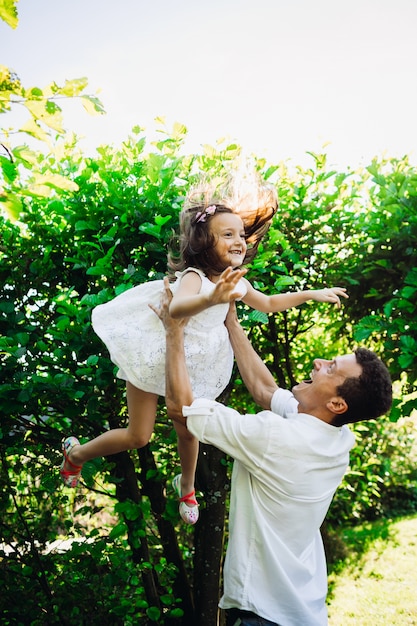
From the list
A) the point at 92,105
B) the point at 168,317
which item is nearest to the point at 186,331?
the point at 168,317

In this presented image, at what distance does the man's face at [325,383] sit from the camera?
7.47 ft

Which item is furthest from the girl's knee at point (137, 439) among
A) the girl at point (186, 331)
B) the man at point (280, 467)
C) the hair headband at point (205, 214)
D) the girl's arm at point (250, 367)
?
the hair headband at point (205, 214)

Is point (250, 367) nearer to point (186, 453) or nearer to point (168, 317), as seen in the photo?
point (186, 453)

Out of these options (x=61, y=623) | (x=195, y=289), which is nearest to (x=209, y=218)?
(x=195, y=289)

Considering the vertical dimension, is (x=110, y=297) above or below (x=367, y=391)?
above

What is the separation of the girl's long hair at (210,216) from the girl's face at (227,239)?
2 centimetres

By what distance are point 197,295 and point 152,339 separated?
53 cm

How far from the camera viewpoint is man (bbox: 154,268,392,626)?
218 cm

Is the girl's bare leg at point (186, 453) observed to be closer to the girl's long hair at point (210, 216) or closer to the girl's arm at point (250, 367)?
the girl's arm at point (250, 367)

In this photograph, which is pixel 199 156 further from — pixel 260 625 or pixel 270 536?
pixel 260 625

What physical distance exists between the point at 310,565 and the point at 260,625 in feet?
1.13

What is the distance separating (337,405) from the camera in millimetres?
2254

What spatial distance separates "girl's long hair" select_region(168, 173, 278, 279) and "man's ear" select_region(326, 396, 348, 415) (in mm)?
781

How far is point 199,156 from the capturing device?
362cm
